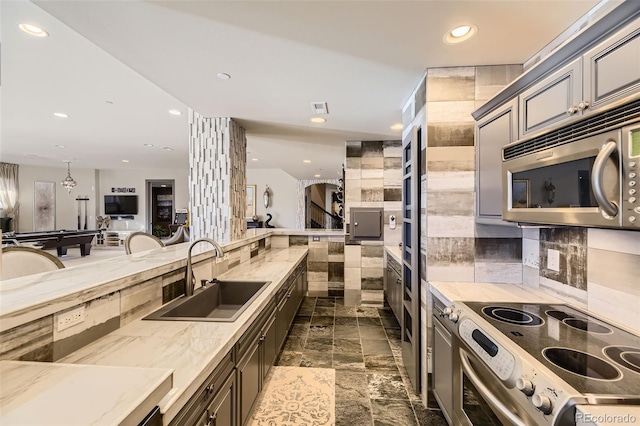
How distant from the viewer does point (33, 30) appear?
6.30 feet

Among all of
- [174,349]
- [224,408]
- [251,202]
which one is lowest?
[224,408]

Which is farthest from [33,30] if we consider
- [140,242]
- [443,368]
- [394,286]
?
[394,286]

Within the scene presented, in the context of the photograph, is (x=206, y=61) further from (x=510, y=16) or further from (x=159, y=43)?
(x=510, y=16)

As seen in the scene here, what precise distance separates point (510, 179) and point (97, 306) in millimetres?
2190

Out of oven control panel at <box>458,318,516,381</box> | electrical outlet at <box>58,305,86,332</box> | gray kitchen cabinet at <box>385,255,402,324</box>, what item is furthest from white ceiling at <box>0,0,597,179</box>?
gray kitchen cabinet at <box>385,255,402,324</box>

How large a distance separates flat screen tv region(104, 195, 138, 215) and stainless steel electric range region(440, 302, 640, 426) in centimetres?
1113

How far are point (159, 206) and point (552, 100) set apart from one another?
12431 millimetres

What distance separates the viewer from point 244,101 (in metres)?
2.59

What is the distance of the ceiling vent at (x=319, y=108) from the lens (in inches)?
104

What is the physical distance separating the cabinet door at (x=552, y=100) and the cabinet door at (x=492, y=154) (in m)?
0.08

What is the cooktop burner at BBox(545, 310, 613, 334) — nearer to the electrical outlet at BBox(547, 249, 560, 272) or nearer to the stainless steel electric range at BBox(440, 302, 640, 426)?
the stainless steel electric range at BBox(440, 302, 640, 426)

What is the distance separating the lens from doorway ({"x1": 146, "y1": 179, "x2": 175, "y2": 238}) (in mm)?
9945

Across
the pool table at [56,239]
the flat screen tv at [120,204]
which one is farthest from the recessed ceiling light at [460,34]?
the flat screen tv at [120,204]

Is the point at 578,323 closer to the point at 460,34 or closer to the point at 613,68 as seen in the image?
the point at 613,68
